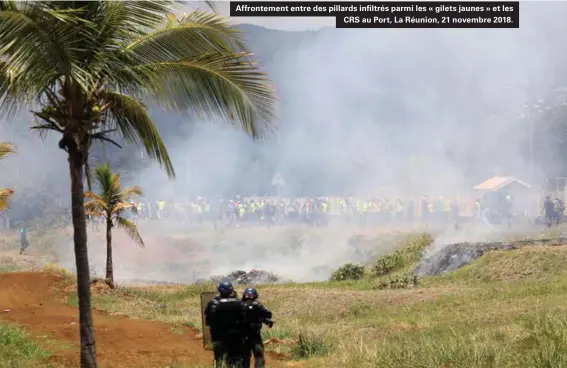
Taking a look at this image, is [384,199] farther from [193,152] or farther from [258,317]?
[258,317]

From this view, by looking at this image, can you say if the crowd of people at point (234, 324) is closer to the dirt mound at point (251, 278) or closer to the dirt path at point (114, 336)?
the dirt path at point (114, 336)

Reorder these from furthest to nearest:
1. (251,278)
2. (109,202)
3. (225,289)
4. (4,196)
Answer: (251,278) → (109,202) → (4,196) → (225,289)

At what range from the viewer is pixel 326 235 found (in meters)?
74.8

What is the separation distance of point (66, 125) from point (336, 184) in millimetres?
85109

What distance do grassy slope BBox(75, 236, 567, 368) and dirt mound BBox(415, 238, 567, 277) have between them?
2.79 meters

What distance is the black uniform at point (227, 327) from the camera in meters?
9.85

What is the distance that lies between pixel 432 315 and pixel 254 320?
939 centimetres

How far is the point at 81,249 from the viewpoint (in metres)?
9.39

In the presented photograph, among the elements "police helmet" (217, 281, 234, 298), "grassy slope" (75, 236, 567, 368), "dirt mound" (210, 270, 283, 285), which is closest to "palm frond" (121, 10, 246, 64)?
"police helmet" (217, 281, 234, 298)

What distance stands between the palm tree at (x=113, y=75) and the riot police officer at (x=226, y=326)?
160cm

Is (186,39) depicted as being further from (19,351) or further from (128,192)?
(128,192)

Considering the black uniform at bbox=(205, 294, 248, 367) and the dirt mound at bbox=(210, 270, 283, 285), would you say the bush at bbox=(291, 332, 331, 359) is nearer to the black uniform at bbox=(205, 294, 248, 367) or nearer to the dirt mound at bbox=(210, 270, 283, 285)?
the black uniform at bbox=(205, 294, 248, 367)

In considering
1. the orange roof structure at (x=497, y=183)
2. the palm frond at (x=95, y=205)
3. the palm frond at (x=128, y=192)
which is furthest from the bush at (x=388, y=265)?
the orange roof structure at (x=497, y=183)

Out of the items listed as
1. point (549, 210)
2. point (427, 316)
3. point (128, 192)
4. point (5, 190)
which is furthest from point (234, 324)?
point (549, 210)
